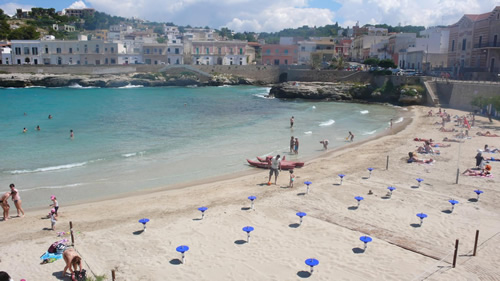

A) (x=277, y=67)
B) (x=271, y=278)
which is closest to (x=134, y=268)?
(x=271, y=278)

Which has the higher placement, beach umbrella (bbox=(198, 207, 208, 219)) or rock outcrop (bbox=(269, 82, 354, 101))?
rock outcrop (bbox=(269, 82, 354, 101))

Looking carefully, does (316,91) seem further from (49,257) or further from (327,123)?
(49,257)

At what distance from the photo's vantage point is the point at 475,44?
1665 inches

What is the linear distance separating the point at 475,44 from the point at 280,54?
42108 mm

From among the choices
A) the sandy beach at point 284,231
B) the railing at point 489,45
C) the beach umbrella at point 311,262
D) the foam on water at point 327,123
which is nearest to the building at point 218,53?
the railing at point 489,45

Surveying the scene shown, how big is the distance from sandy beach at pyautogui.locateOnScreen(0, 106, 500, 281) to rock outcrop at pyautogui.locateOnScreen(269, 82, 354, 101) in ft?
119

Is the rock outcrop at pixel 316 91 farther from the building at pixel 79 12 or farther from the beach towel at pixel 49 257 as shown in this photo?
the building at pixel 79 12

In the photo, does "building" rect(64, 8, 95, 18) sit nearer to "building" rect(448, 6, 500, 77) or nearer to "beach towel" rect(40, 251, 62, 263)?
"building" rect(448, 6, 500, 77)

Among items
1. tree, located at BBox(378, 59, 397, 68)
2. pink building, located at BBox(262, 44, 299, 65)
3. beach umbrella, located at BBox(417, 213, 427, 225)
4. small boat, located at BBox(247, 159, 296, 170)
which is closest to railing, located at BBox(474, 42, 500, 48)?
tree, located at BBox(378, 59, 397, 68)

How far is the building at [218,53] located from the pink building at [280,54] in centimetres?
576

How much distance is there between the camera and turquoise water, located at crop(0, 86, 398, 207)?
17.1m

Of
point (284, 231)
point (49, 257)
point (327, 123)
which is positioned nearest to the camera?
point (49, 257)

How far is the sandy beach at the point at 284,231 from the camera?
8539 millimetres

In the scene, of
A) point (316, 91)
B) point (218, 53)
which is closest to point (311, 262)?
point (316, 91)
